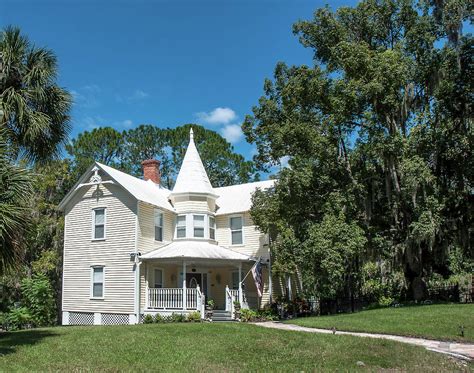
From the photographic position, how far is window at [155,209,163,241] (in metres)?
25.7

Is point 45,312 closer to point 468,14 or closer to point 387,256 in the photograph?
point 387,256

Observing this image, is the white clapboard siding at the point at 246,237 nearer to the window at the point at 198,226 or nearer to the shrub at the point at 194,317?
the window at the point at 198,226

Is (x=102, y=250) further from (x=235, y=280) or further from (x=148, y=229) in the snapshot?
(x=235, y=280)

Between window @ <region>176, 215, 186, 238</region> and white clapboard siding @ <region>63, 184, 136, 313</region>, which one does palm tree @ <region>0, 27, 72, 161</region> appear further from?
window @ <region>176, 215, 186, 238</region>

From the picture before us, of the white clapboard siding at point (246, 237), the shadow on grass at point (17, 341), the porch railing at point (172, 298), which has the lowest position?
the shadow on grass at point (17, 341)

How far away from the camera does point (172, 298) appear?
23375 mm

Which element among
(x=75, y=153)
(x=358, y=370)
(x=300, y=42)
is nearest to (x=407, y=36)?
(x=300, y=42)

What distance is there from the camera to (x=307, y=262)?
67.2 ft

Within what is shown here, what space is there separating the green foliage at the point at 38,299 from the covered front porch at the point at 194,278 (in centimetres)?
500

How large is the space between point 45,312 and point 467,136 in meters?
21.3

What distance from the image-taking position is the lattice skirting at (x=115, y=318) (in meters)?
23.7

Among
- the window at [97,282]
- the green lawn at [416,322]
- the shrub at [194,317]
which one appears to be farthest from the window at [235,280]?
the green lawn at [416,322]

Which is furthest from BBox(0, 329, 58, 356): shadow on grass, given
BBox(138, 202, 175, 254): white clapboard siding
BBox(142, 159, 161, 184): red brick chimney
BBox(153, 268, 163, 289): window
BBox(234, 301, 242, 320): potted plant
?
BBox(142, 159, 161, 184): red brick chimney

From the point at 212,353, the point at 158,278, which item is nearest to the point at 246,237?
the point at 158,278
